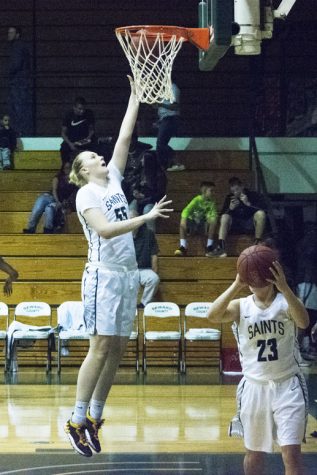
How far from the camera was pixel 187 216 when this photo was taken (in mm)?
15055

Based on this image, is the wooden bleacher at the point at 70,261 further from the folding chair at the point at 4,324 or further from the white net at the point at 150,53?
the white net at the point at 150,53

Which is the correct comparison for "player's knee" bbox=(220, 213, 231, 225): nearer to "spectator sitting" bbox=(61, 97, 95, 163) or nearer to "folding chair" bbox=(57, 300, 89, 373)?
"folding chair" bbox=(57, 300, 89, 373)

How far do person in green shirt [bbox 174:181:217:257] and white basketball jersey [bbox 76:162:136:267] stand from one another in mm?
7596

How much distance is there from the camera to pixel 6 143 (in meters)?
17.0

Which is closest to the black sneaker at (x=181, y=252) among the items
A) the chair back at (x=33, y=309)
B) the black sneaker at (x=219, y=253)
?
the black sneaker at (x=219, y=253)

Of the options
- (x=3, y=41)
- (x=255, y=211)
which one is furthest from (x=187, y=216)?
(x=3, y=41)

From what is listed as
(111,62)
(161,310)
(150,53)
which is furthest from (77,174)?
(111,62)

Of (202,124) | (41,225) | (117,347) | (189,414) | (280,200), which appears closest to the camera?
(117,347)

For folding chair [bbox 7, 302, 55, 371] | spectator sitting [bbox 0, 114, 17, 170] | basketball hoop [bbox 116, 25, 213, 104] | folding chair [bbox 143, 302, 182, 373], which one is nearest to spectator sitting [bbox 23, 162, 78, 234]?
spectator sitting [bbox 0, 114, 17, 170]

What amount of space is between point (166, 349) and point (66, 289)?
1610 mm

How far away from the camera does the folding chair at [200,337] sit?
13.5 metres

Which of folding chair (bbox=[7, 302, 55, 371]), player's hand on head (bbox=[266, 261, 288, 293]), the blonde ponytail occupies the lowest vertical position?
folding chair (bbox=[7, 302, 55, 371])

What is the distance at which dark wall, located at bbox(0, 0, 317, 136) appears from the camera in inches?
747

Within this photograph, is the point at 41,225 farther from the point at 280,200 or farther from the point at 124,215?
the point at 124,215
